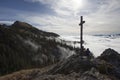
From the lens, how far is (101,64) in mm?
23453

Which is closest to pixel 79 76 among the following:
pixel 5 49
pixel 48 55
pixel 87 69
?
pixel 87 69

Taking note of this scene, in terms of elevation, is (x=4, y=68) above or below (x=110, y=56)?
below

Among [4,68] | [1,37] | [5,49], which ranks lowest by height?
[4,68]

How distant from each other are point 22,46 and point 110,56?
6823 inches

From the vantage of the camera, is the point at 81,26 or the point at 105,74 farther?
the point at 81,26

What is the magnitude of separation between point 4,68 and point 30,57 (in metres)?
46.0

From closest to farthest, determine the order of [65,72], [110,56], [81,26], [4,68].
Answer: [65,72], [81,26], [110,56], [4,68]

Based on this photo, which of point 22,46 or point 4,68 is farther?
point 22,46

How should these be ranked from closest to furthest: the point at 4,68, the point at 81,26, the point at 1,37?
the point at 81,26 < the point at 4,68 < the point at 1,37

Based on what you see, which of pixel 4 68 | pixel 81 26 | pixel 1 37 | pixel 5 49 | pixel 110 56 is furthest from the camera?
pixel 1 37

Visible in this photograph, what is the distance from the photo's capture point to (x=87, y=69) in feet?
74.6

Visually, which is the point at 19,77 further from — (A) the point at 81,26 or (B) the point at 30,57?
(B) the point at 30,57

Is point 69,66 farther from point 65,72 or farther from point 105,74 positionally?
point 105,74

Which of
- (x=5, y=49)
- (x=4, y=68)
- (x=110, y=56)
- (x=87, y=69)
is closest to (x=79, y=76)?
(x=87, y=69)
